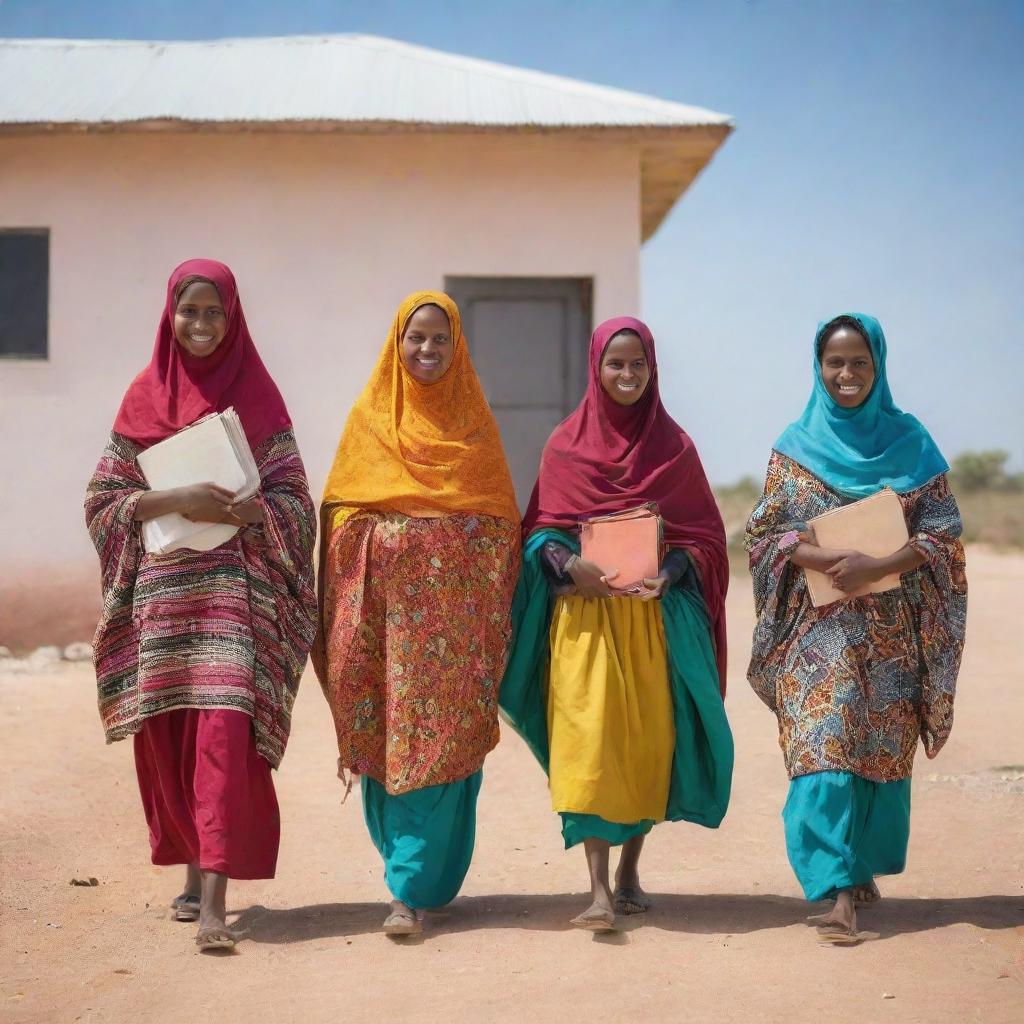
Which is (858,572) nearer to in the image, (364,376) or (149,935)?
(149,935)

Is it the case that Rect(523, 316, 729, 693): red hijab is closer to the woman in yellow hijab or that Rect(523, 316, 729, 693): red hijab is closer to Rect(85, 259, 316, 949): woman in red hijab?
the woman in yellow hijab

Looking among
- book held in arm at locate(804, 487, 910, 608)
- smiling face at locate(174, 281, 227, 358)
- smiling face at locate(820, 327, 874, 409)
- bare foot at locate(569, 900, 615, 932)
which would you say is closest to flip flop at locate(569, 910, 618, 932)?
bare foot at locate(569, 900, 615, 932)

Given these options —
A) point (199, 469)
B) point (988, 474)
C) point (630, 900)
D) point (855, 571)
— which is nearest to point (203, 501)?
point (199, 469)

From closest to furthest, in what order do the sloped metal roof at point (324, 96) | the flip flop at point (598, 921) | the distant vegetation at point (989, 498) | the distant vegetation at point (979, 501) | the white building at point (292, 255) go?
the flip flop at point (598, 921), the sloped metal roof at point (324, 96), the white building at point (292, 255), the distant vegetation at point (979, 501), the distant vegetation at point (989, 498)

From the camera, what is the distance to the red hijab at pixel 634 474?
14.3 ft

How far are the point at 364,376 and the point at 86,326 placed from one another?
2.05 meters

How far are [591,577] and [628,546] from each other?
150 millimetres

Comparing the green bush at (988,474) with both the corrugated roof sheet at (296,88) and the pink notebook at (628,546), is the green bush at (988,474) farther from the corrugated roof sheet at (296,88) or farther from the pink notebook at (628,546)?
the pink notebook at (628,546)

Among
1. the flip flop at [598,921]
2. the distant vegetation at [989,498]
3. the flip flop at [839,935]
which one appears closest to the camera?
the flip flop at [839,935]

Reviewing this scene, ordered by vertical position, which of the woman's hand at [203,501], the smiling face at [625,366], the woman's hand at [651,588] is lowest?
the woman's hand at [651,588]

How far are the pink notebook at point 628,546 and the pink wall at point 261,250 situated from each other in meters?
5.59

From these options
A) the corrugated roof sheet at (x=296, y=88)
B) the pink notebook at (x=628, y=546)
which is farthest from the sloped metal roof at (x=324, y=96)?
the pink notebook at (x=628, y=546)

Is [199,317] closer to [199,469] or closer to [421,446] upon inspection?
[199,469]

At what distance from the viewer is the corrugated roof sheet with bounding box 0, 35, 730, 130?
9344 mm
